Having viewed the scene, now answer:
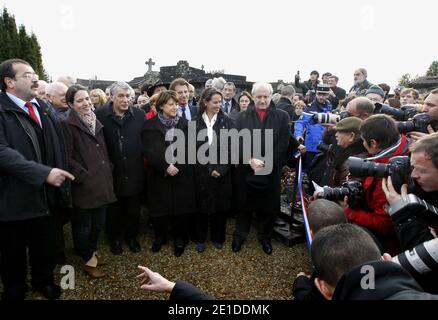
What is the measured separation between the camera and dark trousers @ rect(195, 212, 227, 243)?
4.27m

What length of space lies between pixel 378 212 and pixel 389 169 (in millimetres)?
509

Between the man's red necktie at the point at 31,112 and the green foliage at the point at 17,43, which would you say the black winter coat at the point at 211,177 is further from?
the green foliage at the point at 17,43

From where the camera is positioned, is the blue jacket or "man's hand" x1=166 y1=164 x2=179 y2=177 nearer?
"man's hand" x1=166 y1=164 x2=179 y2=177

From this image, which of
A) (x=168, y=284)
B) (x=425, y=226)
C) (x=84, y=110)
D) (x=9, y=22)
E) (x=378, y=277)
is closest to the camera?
(x=378, y=277)

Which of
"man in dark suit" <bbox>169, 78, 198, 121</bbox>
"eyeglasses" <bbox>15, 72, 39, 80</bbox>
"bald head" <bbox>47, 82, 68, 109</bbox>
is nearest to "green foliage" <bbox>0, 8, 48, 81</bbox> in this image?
"bald head" <bbox>47, 82, 68, 109</bbox>

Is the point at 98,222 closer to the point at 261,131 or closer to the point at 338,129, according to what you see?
the point at 261,131

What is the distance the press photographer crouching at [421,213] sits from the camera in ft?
5.35

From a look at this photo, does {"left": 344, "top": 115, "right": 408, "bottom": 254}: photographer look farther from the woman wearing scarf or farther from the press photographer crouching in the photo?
the woman wearing scarf

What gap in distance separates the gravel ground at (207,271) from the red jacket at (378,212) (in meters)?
1.22

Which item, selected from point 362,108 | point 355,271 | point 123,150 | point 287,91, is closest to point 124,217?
point 123,150

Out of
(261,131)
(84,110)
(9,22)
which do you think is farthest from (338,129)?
(9,22)

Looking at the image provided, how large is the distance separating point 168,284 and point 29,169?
1.89 m

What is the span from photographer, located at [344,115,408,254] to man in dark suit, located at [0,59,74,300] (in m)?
2.72

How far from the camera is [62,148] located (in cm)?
311
